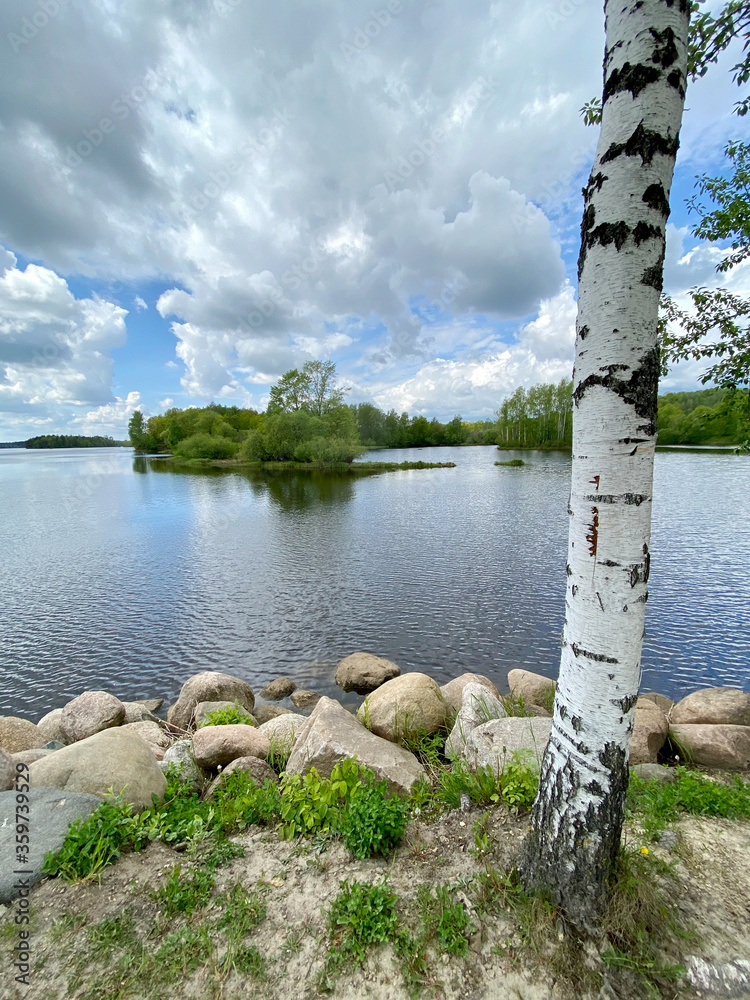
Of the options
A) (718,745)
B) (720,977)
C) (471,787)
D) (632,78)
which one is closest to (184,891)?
(471,787)

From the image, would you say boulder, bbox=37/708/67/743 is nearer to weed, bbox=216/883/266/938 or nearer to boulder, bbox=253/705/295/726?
boulder, bbox=253/705/295/726

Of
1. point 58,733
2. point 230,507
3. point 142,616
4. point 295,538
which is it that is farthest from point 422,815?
point 230,507

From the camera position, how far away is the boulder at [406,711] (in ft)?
20.9

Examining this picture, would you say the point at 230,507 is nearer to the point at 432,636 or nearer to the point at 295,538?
the point at 295,538

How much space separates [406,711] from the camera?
6.48m

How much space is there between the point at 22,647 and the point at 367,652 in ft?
33.5

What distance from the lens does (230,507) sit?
3534cm

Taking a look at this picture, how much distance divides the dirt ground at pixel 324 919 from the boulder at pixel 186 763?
5.39 ft

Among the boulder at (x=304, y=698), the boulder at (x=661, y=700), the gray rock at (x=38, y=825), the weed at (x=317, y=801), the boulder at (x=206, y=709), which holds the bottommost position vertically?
the boulder at (x=304, y=698)

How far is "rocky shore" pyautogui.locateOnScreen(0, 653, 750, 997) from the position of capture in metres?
3.58

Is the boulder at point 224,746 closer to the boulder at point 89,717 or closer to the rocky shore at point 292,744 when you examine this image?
the rocky shore at point 292,744

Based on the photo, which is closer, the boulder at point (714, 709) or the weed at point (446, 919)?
the weed at point (446, 919)

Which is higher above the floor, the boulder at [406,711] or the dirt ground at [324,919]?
the dirt ground at [324,919]

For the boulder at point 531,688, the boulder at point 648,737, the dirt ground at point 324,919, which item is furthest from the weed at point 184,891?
the boulder at point 531,688
